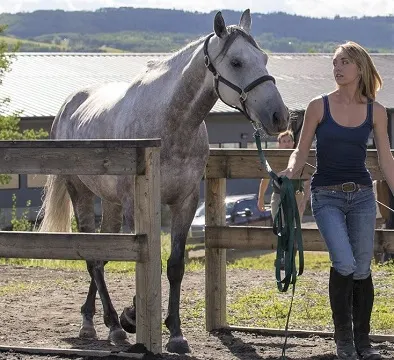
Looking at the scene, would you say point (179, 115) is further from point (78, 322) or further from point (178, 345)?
point (78, 322)

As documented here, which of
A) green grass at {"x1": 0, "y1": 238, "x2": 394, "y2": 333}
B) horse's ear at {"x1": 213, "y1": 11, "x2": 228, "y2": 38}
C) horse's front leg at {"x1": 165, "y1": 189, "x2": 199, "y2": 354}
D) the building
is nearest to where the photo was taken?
horse's ear at {"x1": 213, "y1": 11, "x2": 228, "y2": 38}

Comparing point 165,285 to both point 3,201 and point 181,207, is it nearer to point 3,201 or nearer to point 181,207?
point 181,207

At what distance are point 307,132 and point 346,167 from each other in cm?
32

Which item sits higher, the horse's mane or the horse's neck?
the horse's mane

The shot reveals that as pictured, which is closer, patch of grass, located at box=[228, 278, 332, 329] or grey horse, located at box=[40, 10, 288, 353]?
grey horse, located at box=[40, 10, 288, 353]

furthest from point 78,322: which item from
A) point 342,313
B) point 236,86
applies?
point 342,313

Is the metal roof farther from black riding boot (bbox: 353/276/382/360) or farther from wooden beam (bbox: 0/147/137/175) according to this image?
black riding boot (bbox: 353/276/382/360)

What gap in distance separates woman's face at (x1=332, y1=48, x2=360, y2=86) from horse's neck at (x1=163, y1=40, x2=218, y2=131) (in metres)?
1.43

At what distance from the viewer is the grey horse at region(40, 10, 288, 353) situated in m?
7.46

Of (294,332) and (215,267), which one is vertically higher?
(215,267)

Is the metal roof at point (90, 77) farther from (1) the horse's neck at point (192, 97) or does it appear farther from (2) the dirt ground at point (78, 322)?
(1) the horse's neck at point (192, 97)

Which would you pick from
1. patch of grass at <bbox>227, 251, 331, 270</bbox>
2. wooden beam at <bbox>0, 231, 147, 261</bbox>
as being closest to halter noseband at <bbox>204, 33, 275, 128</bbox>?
wooden beam at <bbox>0, 231, 147, 261</bbox>

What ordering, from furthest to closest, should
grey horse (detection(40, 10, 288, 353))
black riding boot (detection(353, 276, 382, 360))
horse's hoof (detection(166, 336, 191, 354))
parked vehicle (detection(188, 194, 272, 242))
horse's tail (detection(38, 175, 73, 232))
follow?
parked vehicle (detection(188, 194, 272, 242)) → horse's tail (detection(38, 175, 73, 232)) → horse's hoof (detection(166, 336, 191, 354)) → grey horse (detection(40, 10, 288, 353)) → black riding boot (detection(353, 276, 382, 360))

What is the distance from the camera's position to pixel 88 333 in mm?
8555
